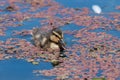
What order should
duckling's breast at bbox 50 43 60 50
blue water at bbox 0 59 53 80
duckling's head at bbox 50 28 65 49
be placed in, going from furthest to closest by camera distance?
duckling's breast at bbox 50 43 60 50 → duckling's head at bbox 50 28 65 49 → blue water at bbox 0 59 53 80

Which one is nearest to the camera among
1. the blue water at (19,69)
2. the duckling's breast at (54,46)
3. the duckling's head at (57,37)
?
the blue water at (19,69)

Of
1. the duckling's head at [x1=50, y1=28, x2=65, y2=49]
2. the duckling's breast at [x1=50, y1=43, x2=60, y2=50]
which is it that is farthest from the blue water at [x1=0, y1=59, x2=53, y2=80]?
the duckling's head at [x1=50, y1=28, x2=65, y2=49]

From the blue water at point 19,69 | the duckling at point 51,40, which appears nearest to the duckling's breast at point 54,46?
the duckling at point 51,40

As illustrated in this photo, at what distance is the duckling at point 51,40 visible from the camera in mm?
15078

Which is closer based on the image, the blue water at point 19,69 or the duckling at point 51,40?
the blue water at point 19,69

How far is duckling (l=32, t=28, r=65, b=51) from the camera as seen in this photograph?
15078mm

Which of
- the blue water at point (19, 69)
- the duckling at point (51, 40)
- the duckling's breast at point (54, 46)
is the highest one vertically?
the duckling at point (51, 40)

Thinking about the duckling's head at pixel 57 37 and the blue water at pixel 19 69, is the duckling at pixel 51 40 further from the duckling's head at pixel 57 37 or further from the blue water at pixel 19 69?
the blue water at pixel 19 69

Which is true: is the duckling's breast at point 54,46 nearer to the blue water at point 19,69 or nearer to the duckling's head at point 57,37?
the duckling's head at point 57,37

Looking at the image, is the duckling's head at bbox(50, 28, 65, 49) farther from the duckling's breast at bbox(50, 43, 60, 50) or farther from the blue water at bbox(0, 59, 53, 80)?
the blue water at bbox(0, 59, 53, 80)

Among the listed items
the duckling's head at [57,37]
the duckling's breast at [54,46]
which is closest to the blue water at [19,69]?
the duckling's breast at [54,46]

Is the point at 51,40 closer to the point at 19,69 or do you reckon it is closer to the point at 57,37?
the point at 57,37

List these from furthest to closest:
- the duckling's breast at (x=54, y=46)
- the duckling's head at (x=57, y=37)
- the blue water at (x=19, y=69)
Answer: the duckling's breast at (x=54, y=46) < the duckling's head at (x=57, y=37) < the blue water at (x=19, y=69)

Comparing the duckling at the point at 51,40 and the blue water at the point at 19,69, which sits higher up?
the duckling at the point at 51,40
